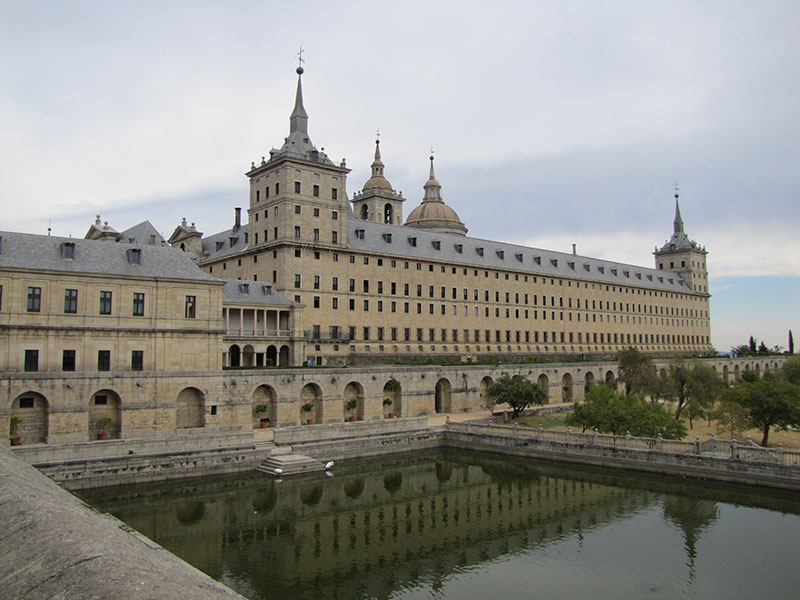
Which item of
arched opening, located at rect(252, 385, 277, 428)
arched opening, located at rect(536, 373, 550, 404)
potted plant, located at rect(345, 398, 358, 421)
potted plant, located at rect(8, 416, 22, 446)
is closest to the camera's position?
potted plant, located at rect(8, 416, 22, 446)

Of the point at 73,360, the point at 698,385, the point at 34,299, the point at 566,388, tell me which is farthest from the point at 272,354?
the point at 698,385

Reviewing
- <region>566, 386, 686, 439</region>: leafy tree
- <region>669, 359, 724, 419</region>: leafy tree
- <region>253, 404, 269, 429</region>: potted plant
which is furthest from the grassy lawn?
<region>253, 404, 269, 429</region>: potted plant

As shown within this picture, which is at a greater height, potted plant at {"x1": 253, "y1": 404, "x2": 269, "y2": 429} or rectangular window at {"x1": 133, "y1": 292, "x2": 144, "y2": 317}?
rectangular window at {"x1": 133, "y1": 292, "x2": 144, "y2": 317}

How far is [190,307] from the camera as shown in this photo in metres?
43.8

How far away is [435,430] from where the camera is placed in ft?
160

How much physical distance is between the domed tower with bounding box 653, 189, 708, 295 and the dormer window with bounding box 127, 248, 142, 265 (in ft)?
338

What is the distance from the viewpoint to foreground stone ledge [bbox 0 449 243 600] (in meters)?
10.1

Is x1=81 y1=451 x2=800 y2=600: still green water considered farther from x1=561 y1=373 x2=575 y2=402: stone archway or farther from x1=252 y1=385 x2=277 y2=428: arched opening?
x1=561 y1=373 x2=575 y2=402: stone archway

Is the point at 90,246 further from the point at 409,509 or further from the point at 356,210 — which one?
the point at 356,210

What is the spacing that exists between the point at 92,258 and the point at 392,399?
25.4 meters

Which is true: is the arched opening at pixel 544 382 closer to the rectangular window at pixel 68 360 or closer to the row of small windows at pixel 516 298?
the row of small windows at pixel 516 298

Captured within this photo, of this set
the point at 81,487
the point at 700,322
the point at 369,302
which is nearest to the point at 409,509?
the point at 81,487

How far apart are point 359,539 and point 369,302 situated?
4016 centimetres

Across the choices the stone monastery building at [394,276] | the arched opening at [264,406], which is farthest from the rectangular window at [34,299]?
the stone monastery building at [394,276]
